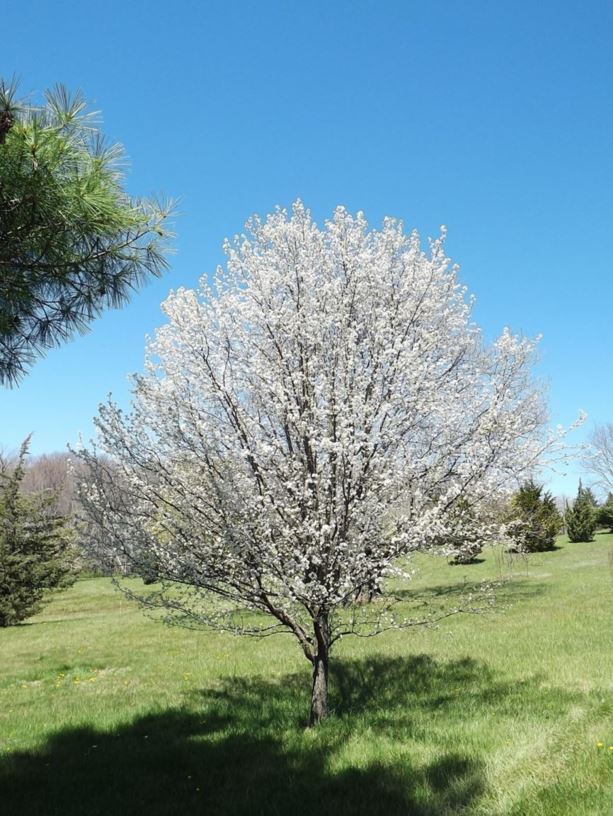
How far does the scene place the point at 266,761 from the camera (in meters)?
6.25

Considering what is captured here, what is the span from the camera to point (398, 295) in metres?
7.78

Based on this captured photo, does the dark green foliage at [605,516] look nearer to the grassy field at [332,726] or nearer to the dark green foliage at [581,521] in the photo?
the dark green foliage at [581,521]

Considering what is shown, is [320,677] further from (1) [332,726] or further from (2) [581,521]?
(2) [581,521]

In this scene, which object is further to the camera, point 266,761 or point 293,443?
point 293,443

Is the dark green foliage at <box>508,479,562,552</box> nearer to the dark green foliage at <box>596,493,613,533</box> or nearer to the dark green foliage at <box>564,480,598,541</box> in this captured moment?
the dark green foliage at <box>564,480,598,541</box>

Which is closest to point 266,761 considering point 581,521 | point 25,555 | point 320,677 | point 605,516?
point 320,677

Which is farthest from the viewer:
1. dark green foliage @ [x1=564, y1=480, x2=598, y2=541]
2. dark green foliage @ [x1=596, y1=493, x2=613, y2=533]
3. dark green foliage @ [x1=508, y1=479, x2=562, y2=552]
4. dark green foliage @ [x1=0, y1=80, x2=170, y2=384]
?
dark green foliage @ [x1=596, y1=493, x2=613, y2=533]

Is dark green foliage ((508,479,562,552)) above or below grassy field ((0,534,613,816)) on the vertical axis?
above

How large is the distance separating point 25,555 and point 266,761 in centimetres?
1726

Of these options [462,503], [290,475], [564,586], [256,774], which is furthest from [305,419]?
[564,586]

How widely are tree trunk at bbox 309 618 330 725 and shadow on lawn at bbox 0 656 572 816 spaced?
26cm

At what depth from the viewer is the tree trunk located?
7367mm

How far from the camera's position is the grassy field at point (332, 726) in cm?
523

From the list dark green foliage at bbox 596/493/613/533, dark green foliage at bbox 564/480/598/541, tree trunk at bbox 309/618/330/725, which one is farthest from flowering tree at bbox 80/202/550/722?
dark green foliage at bbox 596/493/613/533
